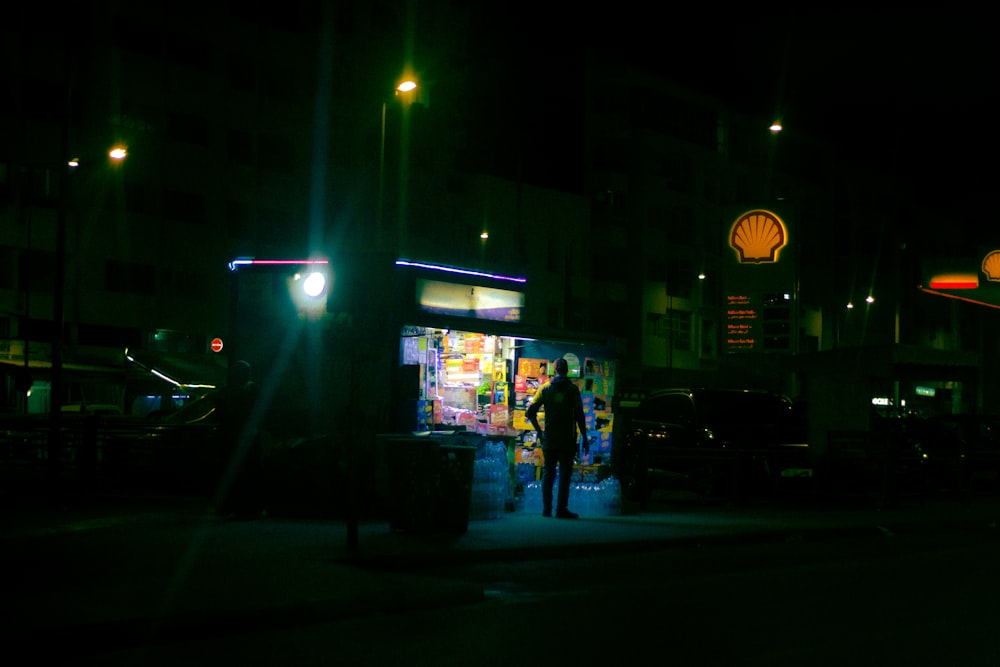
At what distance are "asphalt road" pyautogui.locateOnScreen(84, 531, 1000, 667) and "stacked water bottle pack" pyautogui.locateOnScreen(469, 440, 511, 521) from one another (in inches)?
128

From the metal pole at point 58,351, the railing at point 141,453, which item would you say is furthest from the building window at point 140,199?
the railing at point 141,453

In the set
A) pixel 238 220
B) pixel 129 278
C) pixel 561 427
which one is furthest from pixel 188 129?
pixel 561 427

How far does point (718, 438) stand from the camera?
922 inches

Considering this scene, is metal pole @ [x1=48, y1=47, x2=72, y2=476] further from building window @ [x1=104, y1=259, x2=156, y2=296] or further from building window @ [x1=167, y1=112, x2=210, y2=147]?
building window @ [x1=167, y1=112, x2=210, y2=147]

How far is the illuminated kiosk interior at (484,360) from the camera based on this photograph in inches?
734

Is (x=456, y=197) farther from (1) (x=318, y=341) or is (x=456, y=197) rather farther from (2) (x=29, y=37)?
(1) (x=318, y=341)

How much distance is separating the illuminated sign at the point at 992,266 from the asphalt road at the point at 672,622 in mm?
21560

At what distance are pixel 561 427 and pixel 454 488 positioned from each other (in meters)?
2.41

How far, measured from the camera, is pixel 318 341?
18422 millimetres

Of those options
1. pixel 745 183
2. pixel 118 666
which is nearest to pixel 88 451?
pixel 118 666

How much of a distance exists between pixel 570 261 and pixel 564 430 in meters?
48.9

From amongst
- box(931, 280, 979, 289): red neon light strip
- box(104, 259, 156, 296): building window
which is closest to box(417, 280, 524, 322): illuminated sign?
box(931, 280, 979, 289): red neon light strip

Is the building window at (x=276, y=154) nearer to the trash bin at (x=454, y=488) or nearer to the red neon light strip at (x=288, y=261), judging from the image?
the red neon light strip at (x=288, y=261)

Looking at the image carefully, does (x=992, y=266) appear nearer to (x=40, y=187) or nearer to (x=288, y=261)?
(x=288, y=261)
